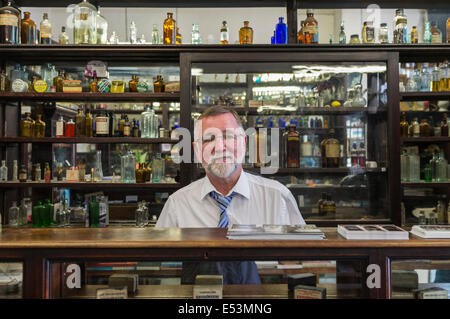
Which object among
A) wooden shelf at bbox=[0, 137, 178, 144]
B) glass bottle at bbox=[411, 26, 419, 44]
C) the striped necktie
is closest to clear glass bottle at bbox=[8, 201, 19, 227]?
wooden shelf at bbox=[0, 137, 178, 144]

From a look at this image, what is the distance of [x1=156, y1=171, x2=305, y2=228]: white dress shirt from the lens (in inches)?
87.7

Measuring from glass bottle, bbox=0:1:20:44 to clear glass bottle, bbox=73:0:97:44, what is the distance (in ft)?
1.48

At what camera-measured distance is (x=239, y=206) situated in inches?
87.8

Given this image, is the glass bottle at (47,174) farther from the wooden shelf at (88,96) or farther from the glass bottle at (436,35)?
the glass bottle at (436,35)

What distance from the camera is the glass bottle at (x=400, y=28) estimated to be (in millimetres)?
3404

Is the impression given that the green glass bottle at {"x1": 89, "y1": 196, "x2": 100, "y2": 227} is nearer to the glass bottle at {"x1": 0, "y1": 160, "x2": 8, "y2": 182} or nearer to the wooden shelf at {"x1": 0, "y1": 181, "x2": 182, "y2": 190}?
the wooden shelf at {"x1": 0, "y1": 181, "x2": 182, "y2": 190}

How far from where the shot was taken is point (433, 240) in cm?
137

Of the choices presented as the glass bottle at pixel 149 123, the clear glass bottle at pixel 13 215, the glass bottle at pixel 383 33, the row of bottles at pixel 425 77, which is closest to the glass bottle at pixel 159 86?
the glass bottle at pixel 149 123

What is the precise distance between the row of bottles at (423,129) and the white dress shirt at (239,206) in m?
1.85

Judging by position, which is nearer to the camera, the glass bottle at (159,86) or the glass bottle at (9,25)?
the glass bottle at (9,25)

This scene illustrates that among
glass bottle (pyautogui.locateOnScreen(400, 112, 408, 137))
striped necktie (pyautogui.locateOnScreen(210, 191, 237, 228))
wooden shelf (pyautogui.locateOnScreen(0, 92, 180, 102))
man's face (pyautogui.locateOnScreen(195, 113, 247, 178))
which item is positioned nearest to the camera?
striped necktie (pyautogui.locateOnScreen(210, 191, 237, 228))

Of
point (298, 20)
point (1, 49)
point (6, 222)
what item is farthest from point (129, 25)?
point (6, 222)
